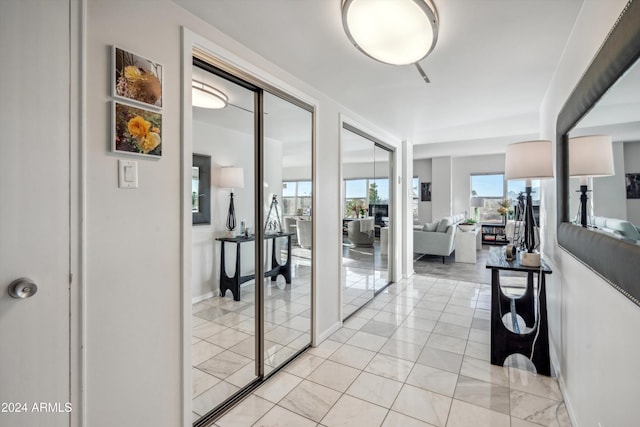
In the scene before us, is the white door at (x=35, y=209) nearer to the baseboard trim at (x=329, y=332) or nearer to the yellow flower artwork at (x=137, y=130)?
the yellow flower artwork at (x=137, y=130)

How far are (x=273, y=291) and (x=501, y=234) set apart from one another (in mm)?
7750

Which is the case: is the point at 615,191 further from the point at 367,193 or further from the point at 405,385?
the point at 367,193

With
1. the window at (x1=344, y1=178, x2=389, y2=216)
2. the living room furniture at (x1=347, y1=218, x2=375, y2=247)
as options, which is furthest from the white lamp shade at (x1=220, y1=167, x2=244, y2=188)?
the window at (x1=344, y1=178, x2=389, y2=216)

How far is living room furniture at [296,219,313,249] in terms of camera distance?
274 centimetres

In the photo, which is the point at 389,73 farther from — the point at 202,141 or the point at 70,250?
the point at 70,250

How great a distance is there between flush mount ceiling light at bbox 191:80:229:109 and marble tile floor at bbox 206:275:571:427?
2.02 meters

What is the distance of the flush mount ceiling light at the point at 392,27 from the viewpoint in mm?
1461

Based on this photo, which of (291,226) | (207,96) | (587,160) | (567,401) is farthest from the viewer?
(291,226)

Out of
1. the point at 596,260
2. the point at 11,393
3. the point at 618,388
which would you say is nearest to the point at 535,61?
A: the point at 596,260

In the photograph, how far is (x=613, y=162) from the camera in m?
1.13

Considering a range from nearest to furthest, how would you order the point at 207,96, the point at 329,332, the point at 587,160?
the point at 587,160 → the point at 207,96 → the point at 329,332

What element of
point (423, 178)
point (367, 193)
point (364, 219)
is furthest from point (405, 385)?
point (423, 178)

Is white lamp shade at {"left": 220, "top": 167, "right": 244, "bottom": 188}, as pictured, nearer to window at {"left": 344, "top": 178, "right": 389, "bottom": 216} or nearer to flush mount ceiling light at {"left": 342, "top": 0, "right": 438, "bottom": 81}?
flush mount ceiling light at {"left": 342, "top": 0, "right": 438, "bottom": 81}

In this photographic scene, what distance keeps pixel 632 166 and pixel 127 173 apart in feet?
6.46
